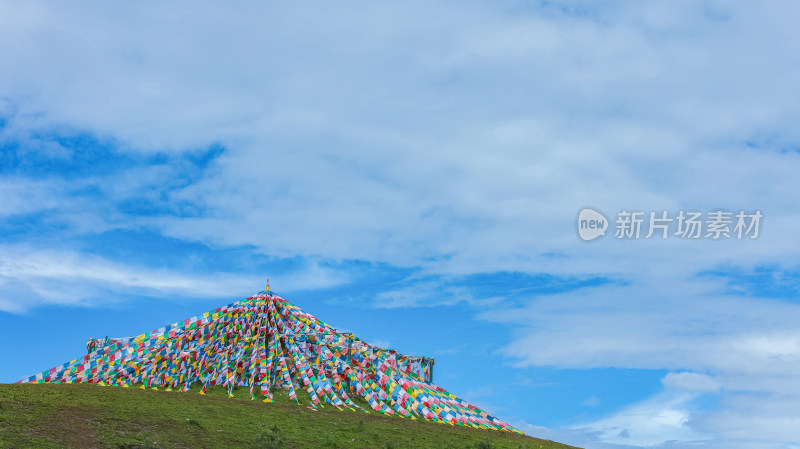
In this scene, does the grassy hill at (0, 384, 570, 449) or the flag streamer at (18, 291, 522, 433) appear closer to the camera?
the grassy hill at (0, 384, 570, 449)

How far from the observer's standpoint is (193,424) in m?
33.7

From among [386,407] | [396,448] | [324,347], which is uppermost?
[324,347]

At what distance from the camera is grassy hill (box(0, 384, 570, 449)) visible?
97.8ft

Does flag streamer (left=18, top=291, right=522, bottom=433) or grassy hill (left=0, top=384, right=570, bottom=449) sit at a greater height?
flag streamer (left=18, top=291, right=522, bottom=433)

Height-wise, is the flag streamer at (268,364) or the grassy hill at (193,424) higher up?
the flag streamer at (268,364)

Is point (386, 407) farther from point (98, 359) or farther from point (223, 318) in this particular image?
point (98, 359)

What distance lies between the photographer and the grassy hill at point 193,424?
29812 mm

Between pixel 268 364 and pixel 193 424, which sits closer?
pixel 193 424

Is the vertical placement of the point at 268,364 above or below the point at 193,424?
above

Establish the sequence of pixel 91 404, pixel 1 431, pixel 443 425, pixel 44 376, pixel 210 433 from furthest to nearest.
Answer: pixel 44 376 → pixel 443 425 → pixel 91 404 → pixel 210 433 → pixel 1 431

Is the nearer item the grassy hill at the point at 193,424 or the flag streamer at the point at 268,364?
the grassy hill at the point at 193,424

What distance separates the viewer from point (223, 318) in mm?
49000

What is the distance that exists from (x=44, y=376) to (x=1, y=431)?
17.1 m

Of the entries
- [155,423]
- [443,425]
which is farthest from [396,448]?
[155,423]
